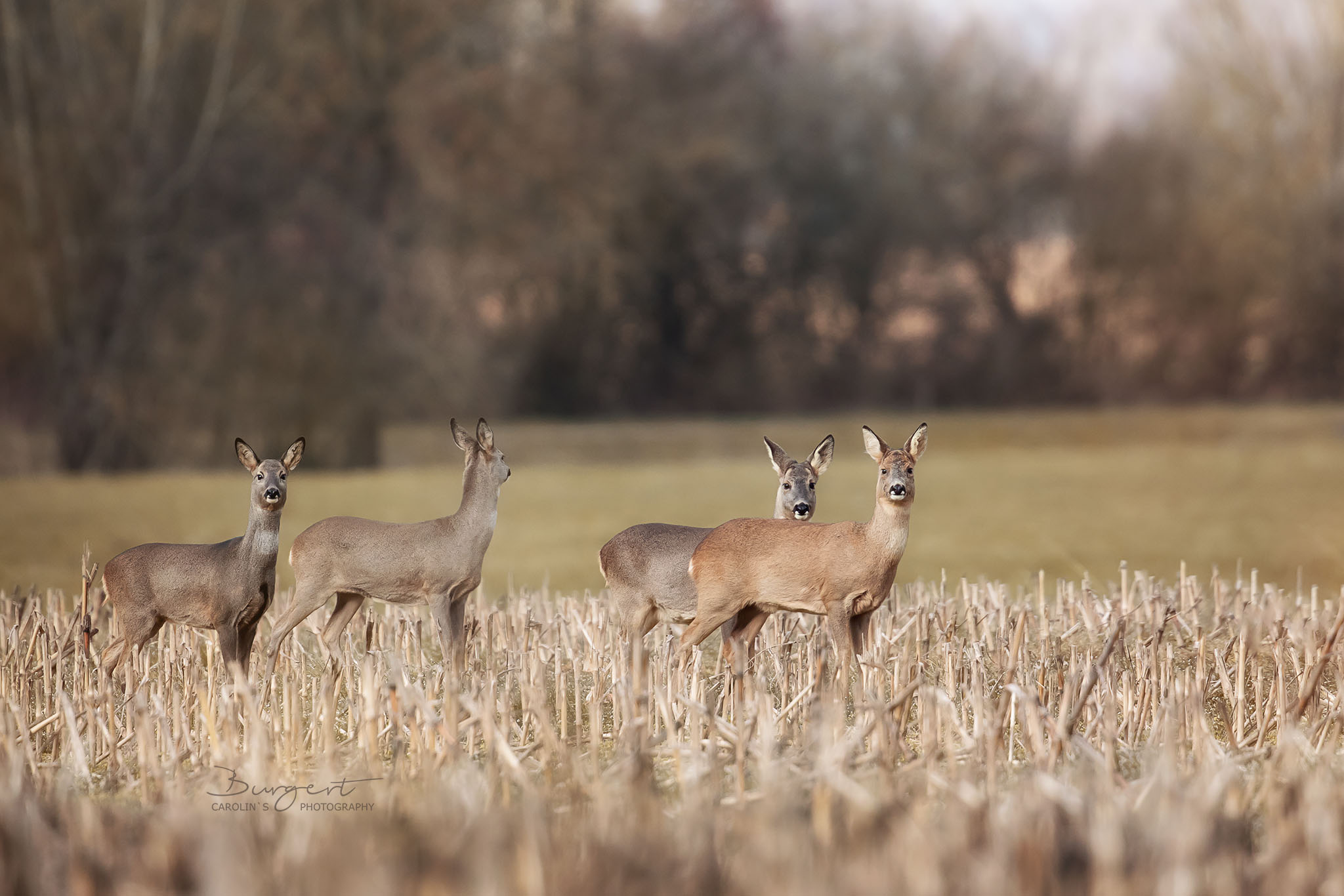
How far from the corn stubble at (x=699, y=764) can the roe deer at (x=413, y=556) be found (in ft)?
0.92

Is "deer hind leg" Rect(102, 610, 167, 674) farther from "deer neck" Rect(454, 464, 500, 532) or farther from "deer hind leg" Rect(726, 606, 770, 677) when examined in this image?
"deer hind leg" Rect(726, 606, 770, 677)

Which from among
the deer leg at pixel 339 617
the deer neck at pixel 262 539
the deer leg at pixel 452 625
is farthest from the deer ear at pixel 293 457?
the deer leg at pixel 339 617

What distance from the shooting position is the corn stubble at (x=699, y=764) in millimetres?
3172

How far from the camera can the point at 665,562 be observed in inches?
244

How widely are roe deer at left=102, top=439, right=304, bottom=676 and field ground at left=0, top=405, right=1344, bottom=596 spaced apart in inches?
83.0

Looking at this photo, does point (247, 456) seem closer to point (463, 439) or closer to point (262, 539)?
point (262, 539)

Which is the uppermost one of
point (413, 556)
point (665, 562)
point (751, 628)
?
point (413, 556)

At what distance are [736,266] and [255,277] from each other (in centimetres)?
1162

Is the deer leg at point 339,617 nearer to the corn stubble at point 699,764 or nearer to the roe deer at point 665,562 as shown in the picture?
the corn stubble at point 699,764

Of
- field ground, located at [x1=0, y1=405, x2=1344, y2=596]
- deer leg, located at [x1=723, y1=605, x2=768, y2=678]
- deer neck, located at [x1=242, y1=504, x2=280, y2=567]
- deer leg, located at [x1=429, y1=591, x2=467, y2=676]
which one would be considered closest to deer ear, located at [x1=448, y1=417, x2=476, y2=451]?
deer leg, located at [x1=429, y1=591, x2=467, y2=676]

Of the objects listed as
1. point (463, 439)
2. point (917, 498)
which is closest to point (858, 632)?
point (463, 439)
